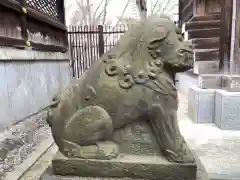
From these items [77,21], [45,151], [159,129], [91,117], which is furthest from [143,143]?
[77,21]

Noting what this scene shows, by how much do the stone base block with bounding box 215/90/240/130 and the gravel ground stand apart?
217 centimetres

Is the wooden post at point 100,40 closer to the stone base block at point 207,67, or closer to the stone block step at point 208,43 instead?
the stone block step at point 208,43

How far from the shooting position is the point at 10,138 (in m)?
2.49

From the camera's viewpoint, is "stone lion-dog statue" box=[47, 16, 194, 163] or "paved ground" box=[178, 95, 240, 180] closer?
"stone lion-dog statue" box=[47, 16, 194, 163]

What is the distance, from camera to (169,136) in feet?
4.39

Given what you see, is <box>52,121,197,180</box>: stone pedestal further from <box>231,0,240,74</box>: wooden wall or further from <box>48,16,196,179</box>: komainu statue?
<box>231,0,240,74</box>: wooden wall

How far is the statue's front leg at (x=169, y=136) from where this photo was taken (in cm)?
133

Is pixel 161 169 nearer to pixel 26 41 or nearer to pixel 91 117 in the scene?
pixel 91 117

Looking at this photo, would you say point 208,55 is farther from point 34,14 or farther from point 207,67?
point 34,14

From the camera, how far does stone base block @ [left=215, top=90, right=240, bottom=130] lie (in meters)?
2.86

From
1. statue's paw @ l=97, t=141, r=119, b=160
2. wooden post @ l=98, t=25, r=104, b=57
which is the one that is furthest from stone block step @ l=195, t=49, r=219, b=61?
wooden post @ l=98, t=25, r=104, b=57

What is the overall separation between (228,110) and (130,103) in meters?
2.05

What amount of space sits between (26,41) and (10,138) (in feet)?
5.23

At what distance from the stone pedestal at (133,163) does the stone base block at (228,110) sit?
5.93 ft
